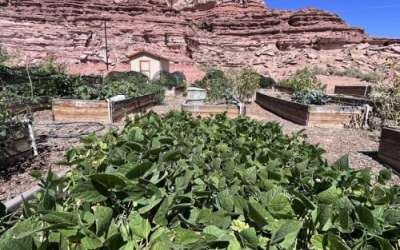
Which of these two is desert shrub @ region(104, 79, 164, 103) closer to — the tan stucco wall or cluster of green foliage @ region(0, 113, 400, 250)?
cluster of green foliage @ region(0, 113, 400, 250)

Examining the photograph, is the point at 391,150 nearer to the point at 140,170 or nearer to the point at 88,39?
the point at 140,170

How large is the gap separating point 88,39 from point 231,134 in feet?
156

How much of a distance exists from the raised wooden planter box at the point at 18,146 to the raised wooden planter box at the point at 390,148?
6.31m

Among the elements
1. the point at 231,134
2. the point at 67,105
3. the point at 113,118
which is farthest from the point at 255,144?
the point at 67,105

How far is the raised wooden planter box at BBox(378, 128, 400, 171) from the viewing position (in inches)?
237

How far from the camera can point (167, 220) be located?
1.10 m

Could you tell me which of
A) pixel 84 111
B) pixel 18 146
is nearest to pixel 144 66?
pixel 84 111

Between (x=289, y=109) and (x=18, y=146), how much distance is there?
28.4 ft

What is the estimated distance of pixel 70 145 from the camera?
6.29 metres

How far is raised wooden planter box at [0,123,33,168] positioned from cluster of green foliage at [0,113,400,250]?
415 cm

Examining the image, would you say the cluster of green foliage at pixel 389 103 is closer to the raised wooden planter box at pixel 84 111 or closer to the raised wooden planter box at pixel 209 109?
the raised wooden planter box at pixel 209 109

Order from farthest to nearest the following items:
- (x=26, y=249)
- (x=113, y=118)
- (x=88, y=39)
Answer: (x=88, y=39)
(x=113, y=118)
(x=26, y=249)

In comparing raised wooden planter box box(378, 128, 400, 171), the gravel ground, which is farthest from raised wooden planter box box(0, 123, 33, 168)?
raised wooden planter box box(378, 128, 400, 171)

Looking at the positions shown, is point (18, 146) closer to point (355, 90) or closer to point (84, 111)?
point (84, 111)
